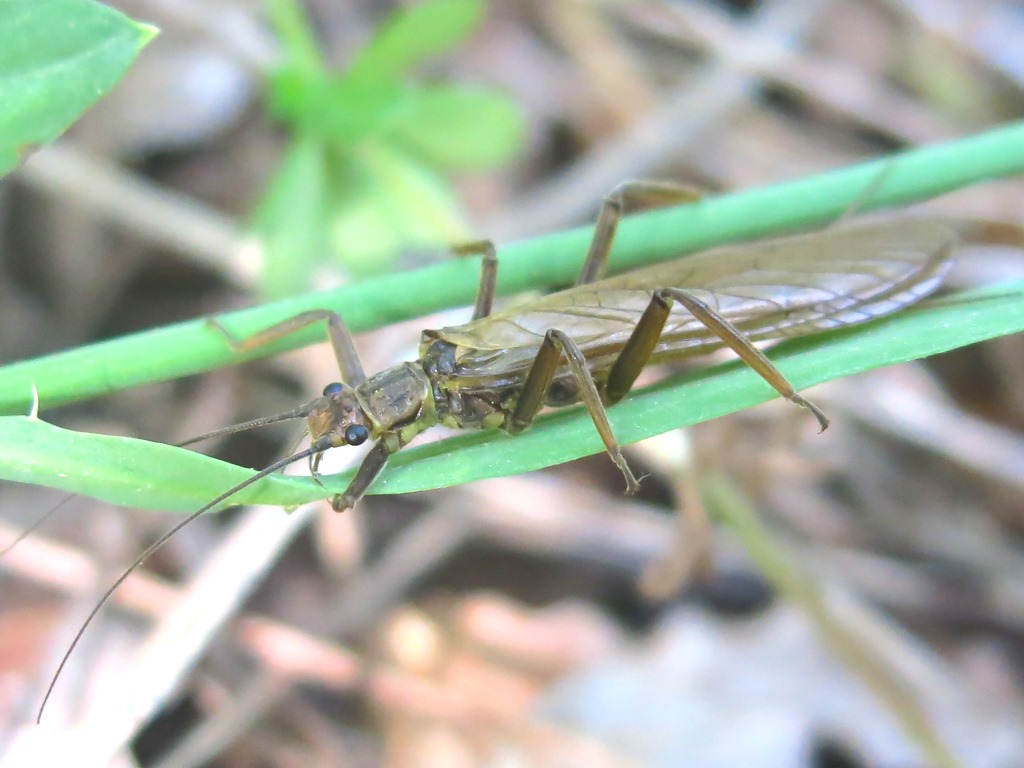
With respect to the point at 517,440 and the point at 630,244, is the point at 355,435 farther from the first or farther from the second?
the point at 630,244

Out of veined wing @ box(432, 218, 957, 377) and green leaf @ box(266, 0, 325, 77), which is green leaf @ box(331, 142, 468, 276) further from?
veined wing @ box(432, 218, 957, 377)

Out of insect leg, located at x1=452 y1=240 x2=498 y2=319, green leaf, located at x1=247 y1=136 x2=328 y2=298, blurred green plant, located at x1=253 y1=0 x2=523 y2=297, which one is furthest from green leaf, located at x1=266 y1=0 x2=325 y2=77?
insect leg, located at x1=452 y1=240 x2=498 y2=319

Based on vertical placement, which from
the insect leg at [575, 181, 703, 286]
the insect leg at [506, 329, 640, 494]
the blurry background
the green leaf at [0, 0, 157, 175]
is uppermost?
the green leaf at [0, 0, 157, 175]

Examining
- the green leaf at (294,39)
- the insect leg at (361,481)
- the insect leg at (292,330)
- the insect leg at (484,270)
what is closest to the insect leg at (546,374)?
the insect leg at (484,270)

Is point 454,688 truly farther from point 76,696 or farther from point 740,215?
point 740,215

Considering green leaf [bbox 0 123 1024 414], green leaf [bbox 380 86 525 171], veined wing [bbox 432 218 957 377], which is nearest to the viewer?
green leaf [bbox 0 123 1024 414]

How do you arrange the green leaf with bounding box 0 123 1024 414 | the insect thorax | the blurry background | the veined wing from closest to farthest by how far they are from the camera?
the green leaf with bounding box 0 123 1024 414 → the veined wing → the insect thorax → the blurry background
